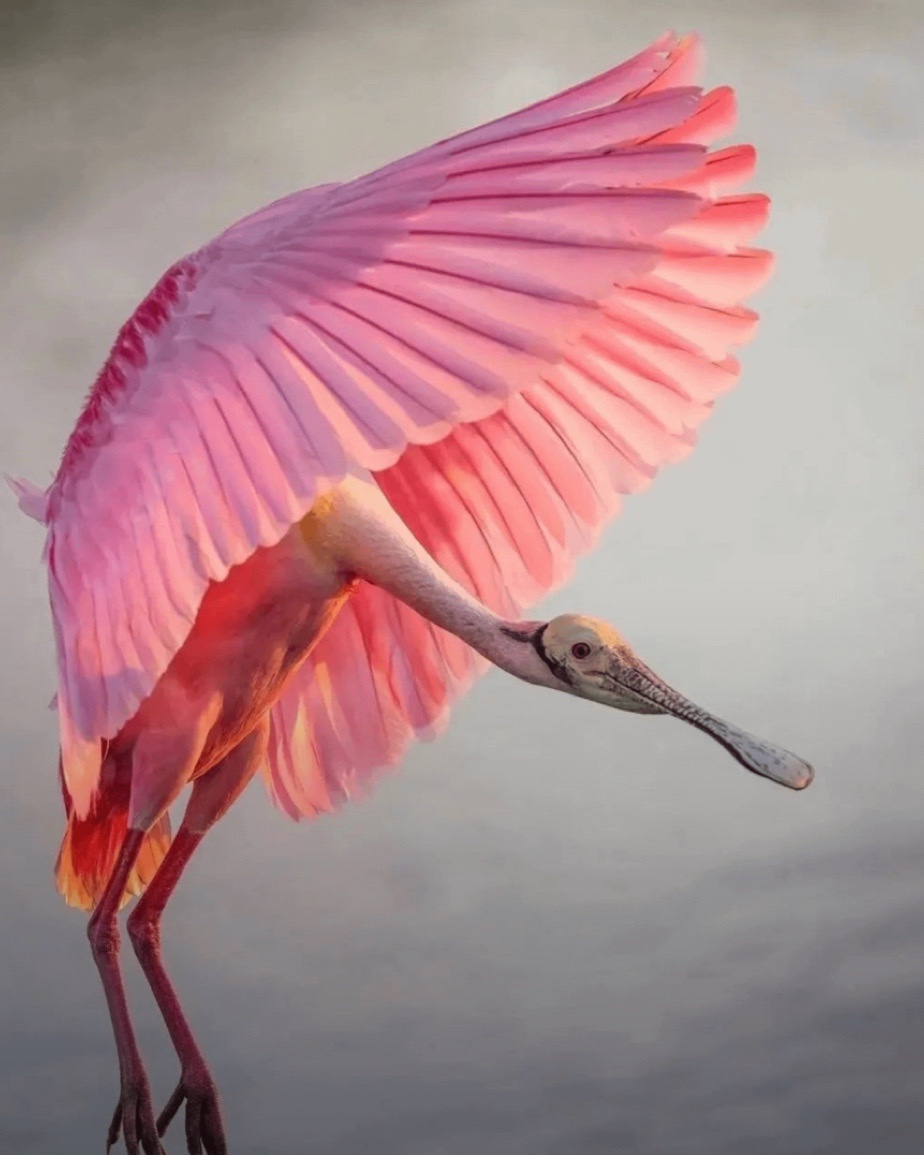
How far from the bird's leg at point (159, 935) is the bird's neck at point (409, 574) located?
36 centimetres

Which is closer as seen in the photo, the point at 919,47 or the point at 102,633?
the point at 102,633

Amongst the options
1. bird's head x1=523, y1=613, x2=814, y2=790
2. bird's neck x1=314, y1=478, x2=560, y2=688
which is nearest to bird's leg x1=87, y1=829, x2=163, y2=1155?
bird's neck x1=314, y1=478, x2=560, y2=688

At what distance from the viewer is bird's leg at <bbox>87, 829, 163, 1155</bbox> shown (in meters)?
2.74

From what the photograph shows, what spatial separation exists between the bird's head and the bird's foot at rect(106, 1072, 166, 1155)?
2.54ft

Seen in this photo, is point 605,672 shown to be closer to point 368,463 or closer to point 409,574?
point 409,574

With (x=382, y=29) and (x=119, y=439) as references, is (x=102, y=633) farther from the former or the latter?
(x=382, y=29)

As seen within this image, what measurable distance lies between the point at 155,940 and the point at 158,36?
1.99 meters

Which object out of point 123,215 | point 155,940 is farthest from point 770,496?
point 155,940

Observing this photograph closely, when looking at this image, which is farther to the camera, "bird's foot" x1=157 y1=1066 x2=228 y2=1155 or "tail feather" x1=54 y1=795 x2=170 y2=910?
"tail feather" x1=54 y1=795 x2=170 y2=910

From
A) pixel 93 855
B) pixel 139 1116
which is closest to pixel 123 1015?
pixel 139 1116

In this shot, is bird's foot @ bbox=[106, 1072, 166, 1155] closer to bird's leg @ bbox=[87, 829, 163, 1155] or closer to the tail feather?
bird's leg @ bbox=[87, 829, 163, 1155]

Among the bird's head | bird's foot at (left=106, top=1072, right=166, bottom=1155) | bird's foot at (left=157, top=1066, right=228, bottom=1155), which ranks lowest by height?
bird's foot at (left=106, top=1072, right=166, bottom=1155)

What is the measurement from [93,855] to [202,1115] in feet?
1.43

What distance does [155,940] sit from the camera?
2980mm
